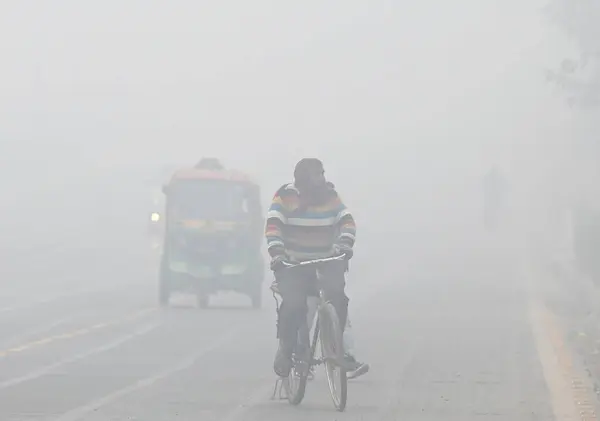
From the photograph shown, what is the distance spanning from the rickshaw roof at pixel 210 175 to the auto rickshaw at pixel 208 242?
0.13 m

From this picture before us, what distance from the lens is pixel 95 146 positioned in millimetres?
112562

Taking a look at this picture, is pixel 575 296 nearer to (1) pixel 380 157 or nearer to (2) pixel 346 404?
(2) pixel 346 404

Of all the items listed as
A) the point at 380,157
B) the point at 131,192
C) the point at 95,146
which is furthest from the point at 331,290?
the point at 380,157

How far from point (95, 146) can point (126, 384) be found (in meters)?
102

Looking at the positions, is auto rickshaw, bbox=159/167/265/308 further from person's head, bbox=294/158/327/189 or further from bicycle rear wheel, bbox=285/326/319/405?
person's head, bbox=294/158/327/189

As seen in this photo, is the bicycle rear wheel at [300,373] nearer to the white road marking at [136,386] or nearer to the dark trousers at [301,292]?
the dark trousers at [301,292]

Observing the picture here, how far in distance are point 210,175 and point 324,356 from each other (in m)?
14.6

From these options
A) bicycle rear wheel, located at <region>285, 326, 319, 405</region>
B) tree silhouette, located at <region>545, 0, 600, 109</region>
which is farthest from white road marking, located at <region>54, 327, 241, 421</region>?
tree silhouette, located at <region>545, 0, 600, 109</region>

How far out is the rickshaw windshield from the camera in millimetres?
24406

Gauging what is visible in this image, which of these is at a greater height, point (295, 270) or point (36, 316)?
point (295, 270)

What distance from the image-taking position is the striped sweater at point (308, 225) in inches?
424

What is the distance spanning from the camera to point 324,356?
10.5 meters

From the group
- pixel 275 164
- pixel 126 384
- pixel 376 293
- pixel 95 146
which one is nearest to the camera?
pixel 126 384

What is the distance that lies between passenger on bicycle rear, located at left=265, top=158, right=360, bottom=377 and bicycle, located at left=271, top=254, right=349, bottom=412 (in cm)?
9
